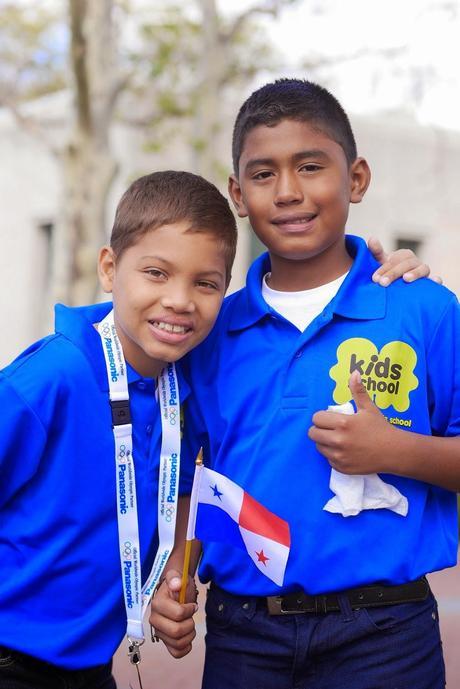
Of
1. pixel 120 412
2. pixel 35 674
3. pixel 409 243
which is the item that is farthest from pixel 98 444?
pixel 409 243

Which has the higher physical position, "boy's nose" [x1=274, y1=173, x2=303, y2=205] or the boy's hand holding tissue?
"boy's nose" [x1=274, y1=173, x2=303, y2=205]

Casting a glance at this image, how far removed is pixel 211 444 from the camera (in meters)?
2.71

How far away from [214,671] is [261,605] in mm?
239

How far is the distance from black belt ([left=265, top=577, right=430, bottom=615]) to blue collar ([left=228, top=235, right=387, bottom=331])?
65 centimetres

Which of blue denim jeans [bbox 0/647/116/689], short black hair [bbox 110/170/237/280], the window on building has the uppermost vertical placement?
the window on building

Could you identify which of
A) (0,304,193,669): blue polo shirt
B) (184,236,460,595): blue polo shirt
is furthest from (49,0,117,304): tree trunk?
A: (0,304,193,669): blue polo shirt

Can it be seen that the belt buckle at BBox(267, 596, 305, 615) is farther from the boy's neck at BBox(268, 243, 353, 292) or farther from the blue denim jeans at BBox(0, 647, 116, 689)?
the boy's neck at BBox(268, 243, 353, 292)

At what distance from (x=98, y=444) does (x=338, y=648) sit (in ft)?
2.45

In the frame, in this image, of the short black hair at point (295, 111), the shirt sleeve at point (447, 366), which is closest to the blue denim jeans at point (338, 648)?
the shirt sleeve at point (447, 366)

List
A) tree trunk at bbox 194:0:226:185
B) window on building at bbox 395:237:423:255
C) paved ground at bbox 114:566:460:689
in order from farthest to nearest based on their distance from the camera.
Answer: window on building at bbox 395:237:423:255, tree trunk at bbox 194:0:226:185, paved ground at bbox 114:566:460:689

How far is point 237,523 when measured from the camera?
97.1 inches

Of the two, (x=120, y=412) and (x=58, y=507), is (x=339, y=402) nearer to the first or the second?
(x=120, y=412)

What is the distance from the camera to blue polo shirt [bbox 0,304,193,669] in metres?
2.37

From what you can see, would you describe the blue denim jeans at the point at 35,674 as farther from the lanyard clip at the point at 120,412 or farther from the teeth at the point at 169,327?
Result: the teeth at the point at 169,327
